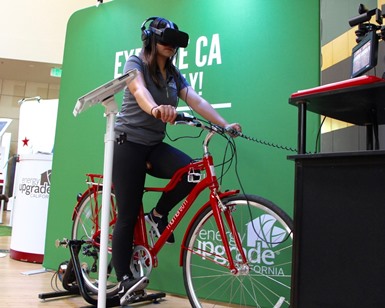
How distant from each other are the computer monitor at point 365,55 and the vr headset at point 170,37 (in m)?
0.75

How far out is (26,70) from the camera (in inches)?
380

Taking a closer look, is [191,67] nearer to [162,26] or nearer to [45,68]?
[162,26]

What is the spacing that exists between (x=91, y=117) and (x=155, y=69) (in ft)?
4.12

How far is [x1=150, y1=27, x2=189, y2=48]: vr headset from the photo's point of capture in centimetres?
181

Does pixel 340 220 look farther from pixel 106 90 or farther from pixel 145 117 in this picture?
pixel 145 117

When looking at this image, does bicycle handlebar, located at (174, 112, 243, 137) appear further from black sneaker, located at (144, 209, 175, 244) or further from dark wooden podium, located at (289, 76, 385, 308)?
black sneaker, located at (144, 209, 175, 244)

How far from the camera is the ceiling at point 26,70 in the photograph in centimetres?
898

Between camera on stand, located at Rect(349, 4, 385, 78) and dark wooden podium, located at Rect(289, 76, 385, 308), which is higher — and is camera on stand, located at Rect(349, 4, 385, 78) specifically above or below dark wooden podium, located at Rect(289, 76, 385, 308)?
above

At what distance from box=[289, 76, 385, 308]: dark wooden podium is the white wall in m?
7.09

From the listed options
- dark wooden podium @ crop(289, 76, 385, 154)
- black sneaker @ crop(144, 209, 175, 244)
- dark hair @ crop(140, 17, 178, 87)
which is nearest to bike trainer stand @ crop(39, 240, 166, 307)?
black sneaker @ crop(144, 209, 175, 244)

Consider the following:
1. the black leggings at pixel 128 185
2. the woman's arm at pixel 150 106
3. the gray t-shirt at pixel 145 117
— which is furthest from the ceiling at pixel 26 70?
the woman's arm at pixel 150 106

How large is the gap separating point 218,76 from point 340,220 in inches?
60.2

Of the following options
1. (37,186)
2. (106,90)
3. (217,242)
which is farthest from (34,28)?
(106,90)

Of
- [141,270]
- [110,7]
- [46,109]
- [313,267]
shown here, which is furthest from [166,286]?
[46,109]
